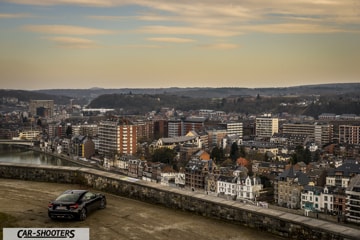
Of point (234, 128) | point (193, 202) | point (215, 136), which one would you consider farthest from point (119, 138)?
point (193, 202)

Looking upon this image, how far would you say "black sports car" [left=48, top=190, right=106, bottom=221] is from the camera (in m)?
4.39

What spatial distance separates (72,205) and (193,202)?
3.78ft

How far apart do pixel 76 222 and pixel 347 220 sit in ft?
72.2

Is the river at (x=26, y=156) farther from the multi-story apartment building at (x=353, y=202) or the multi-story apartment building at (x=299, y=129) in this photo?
the multi-story apartment building at (x=299, y=129)

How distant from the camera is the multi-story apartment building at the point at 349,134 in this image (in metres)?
59.3

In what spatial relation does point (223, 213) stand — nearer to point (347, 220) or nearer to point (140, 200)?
point (140, 200)

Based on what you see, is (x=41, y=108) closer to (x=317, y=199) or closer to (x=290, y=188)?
(x=290, y=188)

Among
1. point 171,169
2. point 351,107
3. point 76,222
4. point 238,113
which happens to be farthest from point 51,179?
point 238,113

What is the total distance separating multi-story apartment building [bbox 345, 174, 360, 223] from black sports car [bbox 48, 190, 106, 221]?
70.9 feet

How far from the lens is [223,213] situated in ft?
15.2

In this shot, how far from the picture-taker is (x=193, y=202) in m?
4.91

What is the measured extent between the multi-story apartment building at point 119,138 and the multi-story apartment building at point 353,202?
3075 centimetres

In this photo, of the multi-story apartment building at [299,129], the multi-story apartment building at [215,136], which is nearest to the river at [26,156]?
the multi-story apartment building at [215,136]

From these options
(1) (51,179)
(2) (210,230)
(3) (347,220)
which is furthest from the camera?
(3) (347,220)
